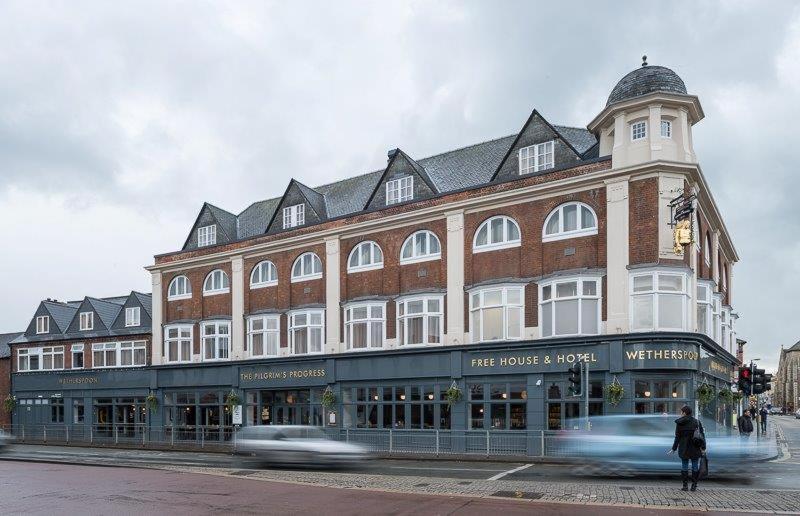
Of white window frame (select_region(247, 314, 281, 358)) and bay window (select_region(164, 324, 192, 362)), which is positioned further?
bay window (select_region(164, 324, 192, 362))

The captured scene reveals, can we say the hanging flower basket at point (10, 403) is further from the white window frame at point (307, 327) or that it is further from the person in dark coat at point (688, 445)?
the person in dark coat at point (688, 445)

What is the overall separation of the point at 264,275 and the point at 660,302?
1860 cm

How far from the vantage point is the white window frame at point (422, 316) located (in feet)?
91.1

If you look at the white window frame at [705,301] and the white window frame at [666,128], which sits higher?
the white window frame at [666,128]

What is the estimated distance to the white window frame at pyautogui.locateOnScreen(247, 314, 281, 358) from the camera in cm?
3288

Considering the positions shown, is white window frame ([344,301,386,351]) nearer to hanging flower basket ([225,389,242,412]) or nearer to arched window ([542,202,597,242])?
hanging flower basket ([225,389,242,412])

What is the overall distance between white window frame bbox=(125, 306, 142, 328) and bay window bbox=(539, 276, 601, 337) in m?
25.6

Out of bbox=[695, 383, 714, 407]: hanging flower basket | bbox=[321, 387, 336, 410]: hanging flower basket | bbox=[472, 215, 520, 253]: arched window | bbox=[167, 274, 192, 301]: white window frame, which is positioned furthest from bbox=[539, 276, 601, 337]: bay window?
bbox=[167, 274, 192, 301]: white window frame

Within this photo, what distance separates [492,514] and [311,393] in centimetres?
1999

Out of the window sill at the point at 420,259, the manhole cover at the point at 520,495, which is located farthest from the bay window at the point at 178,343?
the manhole cover at the point at 520,495

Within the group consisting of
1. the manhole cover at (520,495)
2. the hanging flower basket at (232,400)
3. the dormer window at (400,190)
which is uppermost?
the dormer window at (400,190)

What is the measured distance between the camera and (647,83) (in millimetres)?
24875

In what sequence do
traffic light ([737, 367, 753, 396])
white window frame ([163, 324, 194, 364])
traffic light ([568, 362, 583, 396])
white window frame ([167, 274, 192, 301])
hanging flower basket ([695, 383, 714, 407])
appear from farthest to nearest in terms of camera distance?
white window frame ([167, 274, 192, 301])
white window frame ([163, 324, 194, 364])
traffic light ([737, 367, 753, 396])
hanging flower basket ([695, 383, 714, 407])
traffic light ([568, 362, 583, 396])

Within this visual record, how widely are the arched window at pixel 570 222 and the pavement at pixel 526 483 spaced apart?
27.2 ft
